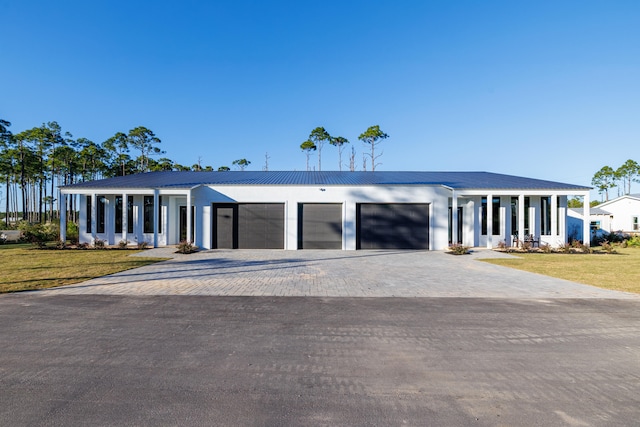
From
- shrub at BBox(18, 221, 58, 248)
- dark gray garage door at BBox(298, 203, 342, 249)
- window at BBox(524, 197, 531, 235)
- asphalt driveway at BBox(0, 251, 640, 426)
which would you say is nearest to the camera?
asphalt driveway at BBox(0, 251, 640, 426)

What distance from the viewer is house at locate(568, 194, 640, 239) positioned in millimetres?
34125

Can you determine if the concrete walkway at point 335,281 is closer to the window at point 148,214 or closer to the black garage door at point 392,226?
the black garage door at point 392,226

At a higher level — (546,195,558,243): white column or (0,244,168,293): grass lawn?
(546,195,558,243): white column

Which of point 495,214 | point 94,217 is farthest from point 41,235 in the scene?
point 495,214

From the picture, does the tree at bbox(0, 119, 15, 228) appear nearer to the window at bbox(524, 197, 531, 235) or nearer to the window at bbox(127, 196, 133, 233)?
the window at bbox(127, 196, 133, 233)

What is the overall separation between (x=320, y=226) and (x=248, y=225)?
4.15 meters

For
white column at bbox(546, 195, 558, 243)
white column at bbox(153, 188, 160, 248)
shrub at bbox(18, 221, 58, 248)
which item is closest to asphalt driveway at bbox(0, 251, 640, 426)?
white column at bbox(153, 188, 160, 248)

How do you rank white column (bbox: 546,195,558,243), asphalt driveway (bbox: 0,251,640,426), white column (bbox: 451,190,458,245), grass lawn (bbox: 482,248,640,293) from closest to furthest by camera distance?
1. asphalt driveway (bbox: 0,251,640,426)
2. grass lawn (bbox: 482,248,640,293)
3. white column (bbox: 451,190,458,245)
4. white column (bbox: 546,195,558,243)

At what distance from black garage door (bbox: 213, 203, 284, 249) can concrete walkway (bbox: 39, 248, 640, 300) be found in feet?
16.3

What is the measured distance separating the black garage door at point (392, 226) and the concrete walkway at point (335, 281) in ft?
16.2

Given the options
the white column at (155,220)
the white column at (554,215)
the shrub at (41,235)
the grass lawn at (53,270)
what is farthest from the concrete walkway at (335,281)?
the shrub at (41,235)

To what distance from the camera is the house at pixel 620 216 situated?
3412 centimetres

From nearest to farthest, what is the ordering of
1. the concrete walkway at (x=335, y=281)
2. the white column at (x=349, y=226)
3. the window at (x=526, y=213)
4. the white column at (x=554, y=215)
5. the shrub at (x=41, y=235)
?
the concrete walkway at (x=335, y=281) < the white column at (x=349, y=226) < the shrub at (x=41, y=235) < the white column at (x=554, y=215) < the window at (x=526, y=213)

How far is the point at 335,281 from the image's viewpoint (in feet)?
28.4
